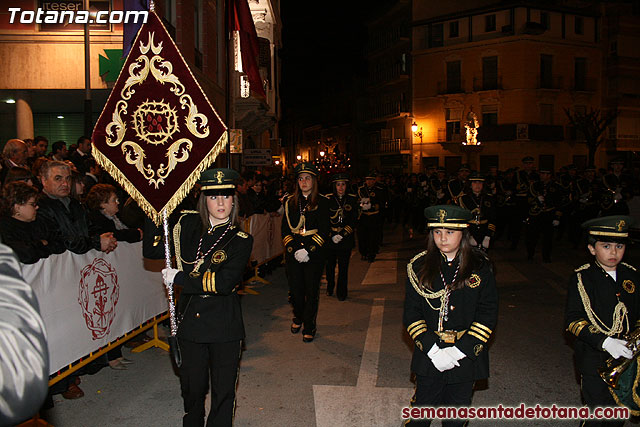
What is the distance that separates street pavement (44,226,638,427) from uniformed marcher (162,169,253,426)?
3.39 feet

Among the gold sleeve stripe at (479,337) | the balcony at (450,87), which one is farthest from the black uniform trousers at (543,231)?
the balcony at (450,87)

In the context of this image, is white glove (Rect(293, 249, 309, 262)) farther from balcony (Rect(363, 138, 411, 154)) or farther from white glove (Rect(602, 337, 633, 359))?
balcony (Rect(363, 138, 411, 154))

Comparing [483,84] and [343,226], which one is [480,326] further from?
[483,84]

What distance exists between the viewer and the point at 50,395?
521 centimetres

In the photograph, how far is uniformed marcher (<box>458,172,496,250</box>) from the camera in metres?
9.85

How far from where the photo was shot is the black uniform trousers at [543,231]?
1356 centimetres

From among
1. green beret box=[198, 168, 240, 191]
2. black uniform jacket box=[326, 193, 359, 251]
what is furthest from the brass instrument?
black uniform jacket box=[326, 193, 359, 251]

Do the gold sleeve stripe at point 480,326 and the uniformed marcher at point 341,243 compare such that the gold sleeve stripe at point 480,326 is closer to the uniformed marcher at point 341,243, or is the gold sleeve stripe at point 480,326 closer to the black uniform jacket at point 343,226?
the uniformed marcher at point 341,243

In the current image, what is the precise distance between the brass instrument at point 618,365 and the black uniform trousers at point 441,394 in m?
0.96

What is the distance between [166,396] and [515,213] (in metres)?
12.8

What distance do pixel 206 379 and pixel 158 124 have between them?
2.05 metres

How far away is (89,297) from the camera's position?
5.64 meters

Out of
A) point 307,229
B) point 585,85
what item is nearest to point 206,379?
point 307,229

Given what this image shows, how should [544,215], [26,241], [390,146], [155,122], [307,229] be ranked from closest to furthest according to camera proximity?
[155,122] → [26,241] → [307,229] → [544,215] → [390,146]
